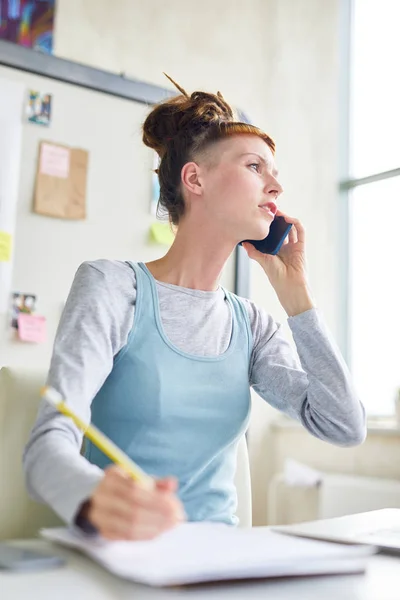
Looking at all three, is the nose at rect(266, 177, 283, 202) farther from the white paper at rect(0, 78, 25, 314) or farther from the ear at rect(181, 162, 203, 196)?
the white paper at rect(0, 78, 25, 314)

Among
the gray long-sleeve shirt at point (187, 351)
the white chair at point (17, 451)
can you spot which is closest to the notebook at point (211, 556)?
the gray long-sleeve shirt at point (187, 351)

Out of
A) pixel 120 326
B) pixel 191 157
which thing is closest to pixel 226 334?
pixel 120 326

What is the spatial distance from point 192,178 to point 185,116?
13cm

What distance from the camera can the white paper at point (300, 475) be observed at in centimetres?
264

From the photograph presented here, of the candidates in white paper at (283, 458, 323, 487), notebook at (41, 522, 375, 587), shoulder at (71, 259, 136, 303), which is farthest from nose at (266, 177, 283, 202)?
white paper at (283, 458, 323, 487)

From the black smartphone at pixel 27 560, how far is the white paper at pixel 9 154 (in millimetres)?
1594

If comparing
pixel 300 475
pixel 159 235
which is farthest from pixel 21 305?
Answer: pixel 300 475

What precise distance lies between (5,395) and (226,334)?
41cm

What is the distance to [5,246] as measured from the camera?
2.21m

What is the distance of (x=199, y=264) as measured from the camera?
1353mm

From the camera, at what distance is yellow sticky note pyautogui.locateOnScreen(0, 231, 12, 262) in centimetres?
220

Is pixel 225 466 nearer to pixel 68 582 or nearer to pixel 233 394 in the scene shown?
pixel 233 394

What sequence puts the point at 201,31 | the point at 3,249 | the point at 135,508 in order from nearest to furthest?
the point at 135,508, the point at 3,249, the point at 201,31

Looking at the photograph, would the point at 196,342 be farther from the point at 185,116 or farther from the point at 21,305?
the point at 21,305
